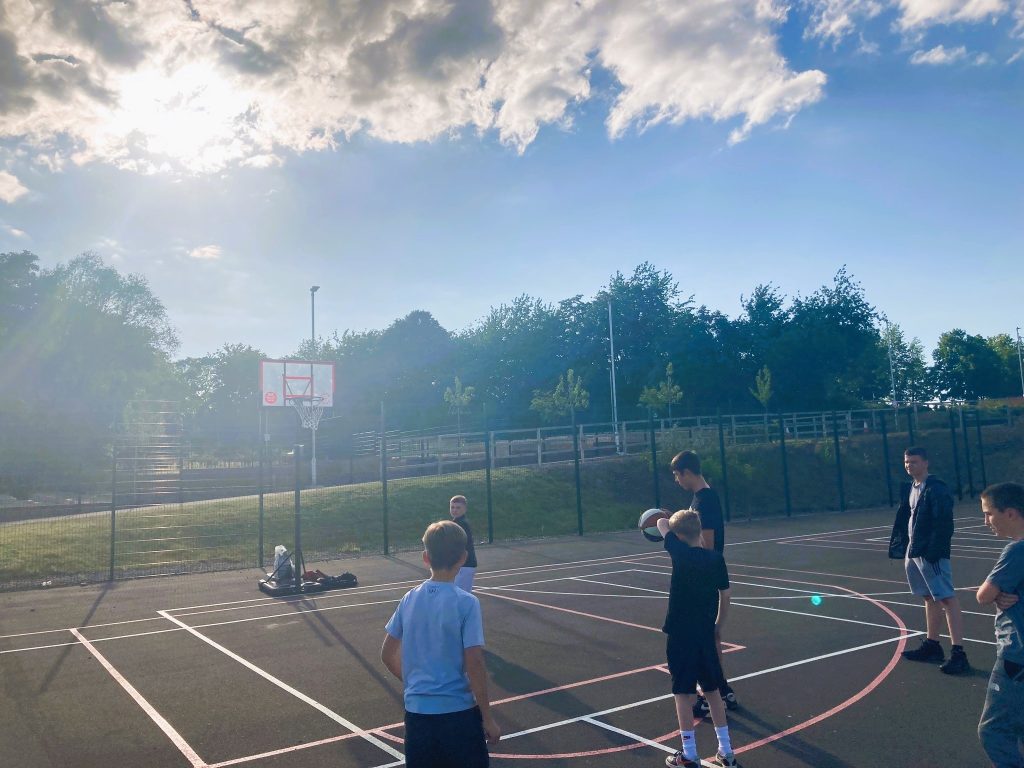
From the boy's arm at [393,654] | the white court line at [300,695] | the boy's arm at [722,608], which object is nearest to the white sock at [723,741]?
the boy's arm at [722,608]

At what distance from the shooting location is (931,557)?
7191 millimetres

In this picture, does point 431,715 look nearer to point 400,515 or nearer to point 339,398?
point 400,515

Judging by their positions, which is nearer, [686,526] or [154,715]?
[686,526]

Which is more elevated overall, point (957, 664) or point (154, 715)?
point (957, 664)

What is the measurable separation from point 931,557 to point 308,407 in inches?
1290

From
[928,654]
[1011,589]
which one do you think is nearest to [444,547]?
[1011,589]

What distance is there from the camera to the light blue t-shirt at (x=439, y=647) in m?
3.41

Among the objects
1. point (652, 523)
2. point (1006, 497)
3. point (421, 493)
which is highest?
point (1006, 497)

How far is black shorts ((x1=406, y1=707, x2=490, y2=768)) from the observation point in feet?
11.0

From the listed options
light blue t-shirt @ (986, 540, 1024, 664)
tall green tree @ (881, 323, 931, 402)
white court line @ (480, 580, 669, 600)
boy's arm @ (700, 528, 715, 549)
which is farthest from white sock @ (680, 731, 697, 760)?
tall green tree @ (881, 323, 931, 402)

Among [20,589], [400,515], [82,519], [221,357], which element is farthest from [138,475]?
[221,357]

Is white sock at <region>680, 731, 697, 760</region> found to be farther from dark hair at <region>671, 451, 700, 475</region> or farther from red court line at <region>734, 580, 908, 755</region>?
dark hair at <region>671, 451, 700, 475</region>

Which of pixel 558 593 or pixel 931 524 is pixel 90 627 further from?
pixel 931 524

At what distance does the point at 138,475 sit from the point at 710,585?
98.0ft
